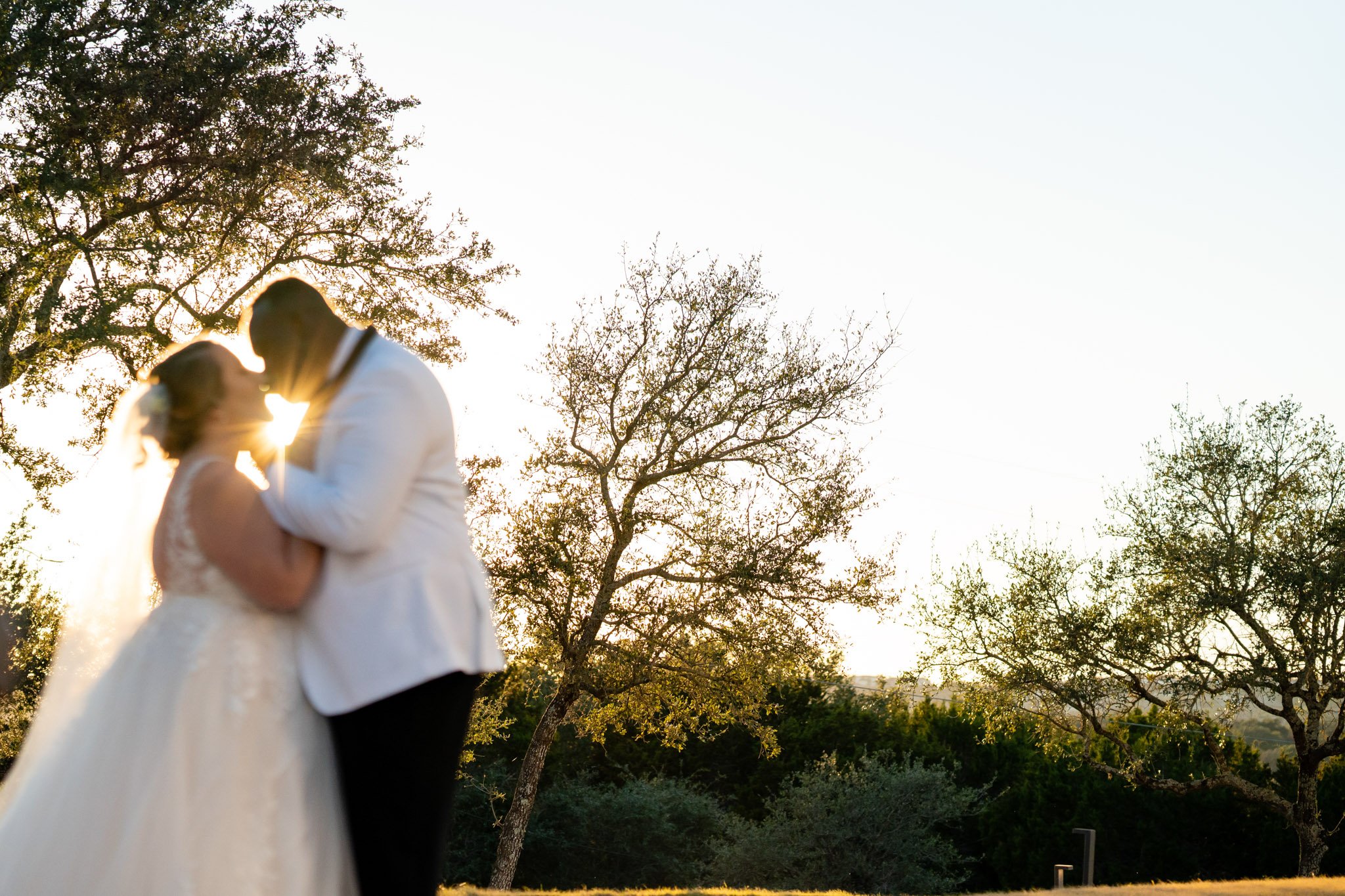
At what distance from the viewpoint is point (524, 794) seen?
20906 mm

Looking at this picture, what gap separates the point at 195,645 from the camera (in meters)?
3.12

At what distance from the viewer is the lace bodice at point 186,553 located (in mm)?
3133

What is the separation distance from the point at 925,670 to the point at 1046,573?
11.2 feet

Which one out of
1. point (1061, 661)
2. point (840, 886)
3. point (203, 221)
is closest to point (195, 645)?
point (203, 221)

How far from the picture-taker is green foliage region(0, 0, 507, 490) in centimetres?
1332

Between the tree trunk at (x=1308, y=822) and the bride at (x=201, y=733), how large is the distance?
26.6 metres

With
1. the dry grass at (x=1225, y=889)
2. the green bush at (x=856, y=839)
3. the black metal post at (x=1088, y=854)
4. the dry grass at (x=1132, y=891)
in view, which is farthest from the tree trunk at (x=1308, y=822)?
the dry grass at (x=1132, y=891)

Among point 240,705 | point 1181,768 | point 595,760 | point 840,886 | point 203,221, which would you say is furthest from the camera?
point 595,760

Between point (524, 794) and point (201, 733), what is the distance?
18611mm

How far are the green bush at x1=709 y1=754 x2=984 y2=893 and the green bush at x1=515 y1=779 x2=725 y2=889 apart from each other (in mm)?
1151

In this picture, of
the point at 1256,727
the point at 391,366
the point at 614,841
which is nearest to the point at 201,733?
the point at 391,366

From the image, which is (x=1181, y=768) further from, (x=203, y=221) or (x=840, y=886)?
(x=203, y=221)

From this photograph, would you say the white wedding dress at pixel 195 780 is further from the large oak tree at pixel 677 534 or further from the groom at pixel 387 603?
the large oak tree at pixel 677 534

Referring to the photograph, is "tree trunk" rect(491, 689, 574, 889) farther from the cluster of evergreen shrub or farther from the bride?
the bride
